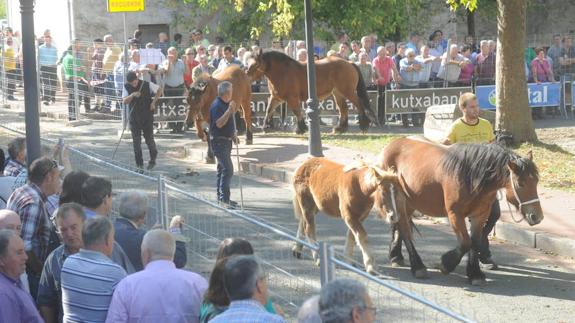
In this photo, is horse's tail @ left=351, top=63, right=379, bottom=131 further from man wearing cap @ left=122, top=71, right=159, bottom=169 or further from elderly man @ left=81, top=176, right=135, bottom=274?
elderly man @ left=81, top=176, right=135, bottom=274

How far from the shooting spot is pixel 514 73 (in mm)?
18359

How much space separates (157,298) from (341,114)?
52.2 ft

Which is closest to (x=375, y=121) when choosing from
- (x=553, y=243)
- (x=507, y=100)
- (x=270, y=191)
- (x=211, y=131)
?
(x=507, y=100)

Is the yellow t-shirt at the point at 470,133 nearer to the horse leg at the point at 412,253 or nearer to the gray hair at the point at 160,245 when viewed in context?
the horse leg at the point at 412,253

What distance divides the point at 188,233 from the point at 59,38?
24474 mm

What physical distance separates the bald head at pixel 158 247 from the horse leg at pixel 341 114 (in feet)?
50.3

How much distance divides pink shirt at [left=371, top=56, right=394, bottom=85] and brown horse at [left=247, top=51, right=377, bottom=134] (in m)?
1.62

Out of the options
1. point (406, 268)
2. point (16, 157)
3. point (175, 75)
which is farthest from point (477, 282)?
point (175, 75)

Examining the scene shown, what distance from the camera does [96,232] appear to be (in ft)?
19.6

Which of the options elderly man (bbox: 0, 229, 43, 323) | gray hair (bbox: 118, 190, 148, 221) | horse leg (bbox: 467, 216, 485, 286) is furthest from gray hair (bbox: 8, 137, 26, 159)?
horse leg (bbox: 467, 216, 485, 286)

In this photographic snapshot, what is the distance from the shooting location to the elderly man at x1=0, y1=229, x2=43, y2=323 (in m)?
Answer: 5.72

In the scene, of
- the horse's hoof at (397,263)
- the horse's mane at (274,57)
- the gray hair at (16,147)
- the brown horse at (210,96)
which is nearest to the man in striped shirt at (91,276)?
the gray hair at (16,147)

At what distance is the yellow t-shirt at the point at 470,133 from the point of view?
11.4m

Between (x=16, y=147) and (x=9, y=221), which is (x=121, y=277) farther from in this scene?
(x=16, y=147)
